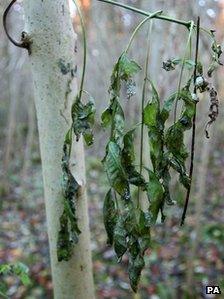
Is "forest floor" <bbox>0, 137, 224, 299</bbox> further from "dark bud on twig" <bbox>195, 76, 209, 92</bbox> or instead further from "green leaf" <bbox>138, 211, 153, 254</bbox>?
"dark bud on twig" <bbox>195, 76, 209, 92</bbox>

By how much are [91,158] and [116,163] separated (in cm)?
799

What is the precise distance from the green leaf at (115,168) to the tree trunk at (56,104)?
297 mm

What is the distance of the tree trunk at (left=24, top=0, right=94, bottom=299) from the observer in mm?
1013

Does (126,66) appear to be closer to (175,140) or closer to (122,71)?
(122,71)

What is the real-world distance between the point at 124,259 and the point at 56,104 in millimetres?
3277

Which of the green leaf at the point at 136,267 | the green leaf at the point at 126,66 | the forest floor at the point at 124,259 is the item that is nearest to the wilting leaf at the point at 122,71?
the green leaf at the point at 126,66

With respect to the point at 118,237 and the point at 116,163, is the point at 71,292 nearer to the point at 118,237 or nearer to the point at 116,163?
the point at 118,237

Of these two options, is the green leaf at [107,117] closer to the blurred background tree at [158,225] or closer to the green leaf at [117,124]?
the green leaf at [117,124]

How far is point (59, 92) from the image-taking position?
3.41 feet

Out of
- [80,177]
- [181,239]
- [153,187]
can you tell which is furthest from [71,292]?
[181,239]

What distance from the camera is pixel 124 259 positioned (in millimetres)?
4055

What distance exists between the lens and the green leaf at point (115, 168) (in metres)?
0.77

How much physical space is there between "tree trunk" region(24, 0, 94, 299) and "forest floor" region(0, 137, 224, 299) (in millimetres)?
2257

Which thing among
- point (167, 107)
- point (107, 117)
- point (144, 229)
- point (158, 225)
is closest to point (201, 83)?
point (167, 107)
